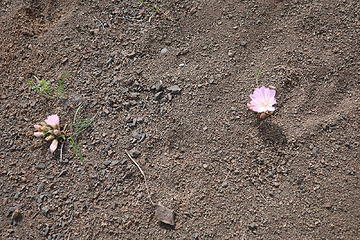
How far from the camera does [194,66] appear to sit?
2455 millimetres

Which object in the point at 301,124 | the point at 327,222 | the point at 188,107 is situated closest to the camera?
the point at 327,222

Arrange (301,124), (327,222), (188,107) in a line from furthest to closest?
(188,107) → (301,124) → (327,222)

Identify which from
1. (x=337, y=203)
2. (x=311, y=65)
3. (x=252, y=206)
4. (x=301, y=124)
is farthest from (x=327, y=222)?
(x=311, y=65)

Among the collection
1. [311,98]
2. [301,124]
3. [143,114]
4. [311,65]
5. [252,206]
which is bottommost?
[252,206]

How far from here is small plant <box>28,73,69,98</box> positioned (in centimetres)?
252

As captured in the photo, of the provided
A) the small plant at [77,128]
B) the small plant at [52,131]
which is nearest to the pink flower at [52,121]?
the small plant at [52,131]

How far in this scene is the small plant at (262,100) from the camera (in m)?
2.17

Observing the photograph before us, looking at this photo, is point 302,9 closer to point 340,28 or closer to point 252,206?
point 340,28

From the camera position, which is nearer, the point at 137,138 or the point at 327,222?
the point at 327,222

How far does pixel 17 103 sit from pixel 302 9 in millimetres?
1819

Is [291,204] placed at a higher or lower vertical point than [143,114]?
lower

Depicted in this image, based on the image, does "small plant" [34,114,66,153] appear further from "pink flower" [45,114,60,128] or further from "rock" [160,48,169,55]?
"rock" [160,48,169,55]

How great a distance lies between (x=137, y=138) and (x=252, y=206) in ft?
2.39

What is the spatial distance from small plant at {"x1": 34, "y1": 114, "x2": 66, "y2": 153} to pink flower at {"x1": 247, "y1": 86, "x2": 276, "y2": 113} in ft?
3.60
